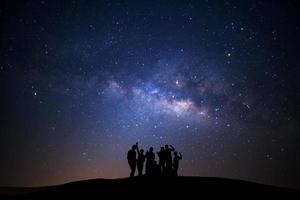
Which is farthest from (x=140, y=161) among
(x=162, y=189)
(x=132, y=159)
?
(x=162, y=189)

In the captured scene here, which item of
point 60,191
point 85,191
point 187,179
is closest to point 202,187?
point 187,179

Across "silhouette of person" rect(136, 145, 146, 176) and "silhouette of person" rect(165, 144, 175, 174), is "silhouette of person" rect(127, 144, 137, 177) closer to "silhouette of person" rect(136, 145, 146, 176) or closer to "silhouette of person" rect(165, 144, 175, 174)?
"silhouette of person" rect(136, 145, 146, 176)

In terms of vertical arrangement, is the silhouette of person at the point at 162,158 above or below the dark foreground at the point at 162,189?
above

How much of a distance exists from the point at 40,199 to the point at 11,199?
8.59 ft

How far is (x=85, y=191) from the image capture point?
17500 mm

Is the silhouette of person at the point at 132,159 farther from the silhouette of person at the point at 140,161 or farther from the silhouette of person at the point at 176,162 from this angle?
the silhouette of person at the point at 176,162

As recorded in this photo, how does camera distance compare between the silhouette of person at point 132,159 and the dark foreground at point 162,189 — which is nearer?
the dark foreground at point 162,189

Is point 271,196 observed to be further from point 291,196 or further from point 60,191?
point 60,191

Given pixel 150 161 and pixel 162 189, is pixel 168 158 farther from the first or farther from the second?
pixel 162 189

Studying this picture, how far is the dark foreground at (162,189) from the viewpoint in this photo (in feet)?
53.1

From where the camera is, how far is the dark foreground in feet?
53.1

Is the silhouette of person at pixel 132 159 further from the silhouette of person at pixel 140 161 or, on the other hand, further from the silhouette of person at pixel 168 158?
the silhouette of person at pixel 168 158

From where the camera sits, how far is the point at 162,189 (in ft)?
53.8

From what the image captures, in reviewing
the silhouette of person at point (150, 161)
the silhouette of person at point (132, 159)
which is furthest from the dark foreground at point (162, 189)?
the silhouette of person at point (150, 161)
